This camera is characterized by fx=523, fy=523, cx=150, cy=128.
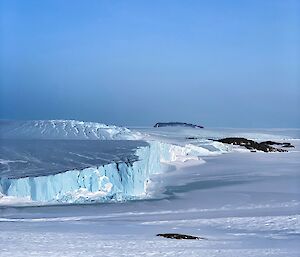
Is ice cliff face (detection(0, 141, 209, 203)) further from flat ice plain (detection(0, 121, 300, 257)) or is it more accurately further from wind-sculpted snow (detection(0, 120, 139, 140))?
wind-sculpted snow (detection(0, 120, 139, 140))

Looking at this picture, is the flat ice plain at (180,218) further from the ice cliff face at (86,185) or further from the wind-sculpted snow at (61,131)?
the wind-sculpted snow at (61,131)

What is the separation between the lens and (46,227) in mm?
8477

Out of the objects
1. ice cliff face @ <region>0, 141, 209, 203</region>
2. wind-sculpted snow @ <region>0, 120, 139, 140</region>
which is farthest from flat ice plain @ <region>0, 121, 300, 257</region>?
wind-sculpted snow @ <region>0, 120, 139, 140</region>

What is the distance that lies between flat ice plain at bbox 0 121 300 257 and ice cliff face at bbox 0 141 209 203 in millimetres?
301

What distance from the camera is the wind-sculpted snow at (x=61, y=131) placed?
21250mm

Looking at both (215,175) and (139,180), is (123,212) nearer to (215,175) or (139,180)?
(139,180)

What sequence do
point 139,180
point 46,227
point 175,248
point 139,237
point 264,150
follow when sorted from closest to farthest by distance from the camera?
1. point 175,248
2. point 139,237
3. point 46,227
4. point 139,180
5. point 264,150

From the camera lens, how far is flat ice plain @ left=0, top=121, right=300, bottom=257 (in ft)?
22.1

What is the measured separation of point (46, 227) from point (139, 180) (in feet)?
17.6

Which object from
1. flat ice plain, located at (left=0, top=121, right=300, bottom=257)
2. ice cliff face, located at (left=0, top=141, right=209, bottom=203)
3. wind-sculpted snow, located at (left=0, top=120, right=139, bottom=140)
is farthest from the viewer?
wind-sculpted snow, located at (left=0, top=120, right=139, bottom=140)

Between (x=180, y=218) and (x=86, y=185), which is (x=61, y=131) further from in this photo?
(x=180, y=218)

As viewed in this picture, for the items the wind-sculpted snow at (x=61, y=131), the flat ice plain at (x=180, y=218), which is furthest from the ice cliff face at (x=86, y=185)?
the wind-sculpted snow at (x=61, y=131)

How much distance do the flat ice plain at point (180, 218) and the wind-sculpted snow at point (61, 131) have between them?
161 inches

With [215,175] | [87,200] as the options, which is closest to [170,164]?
[215,175]
